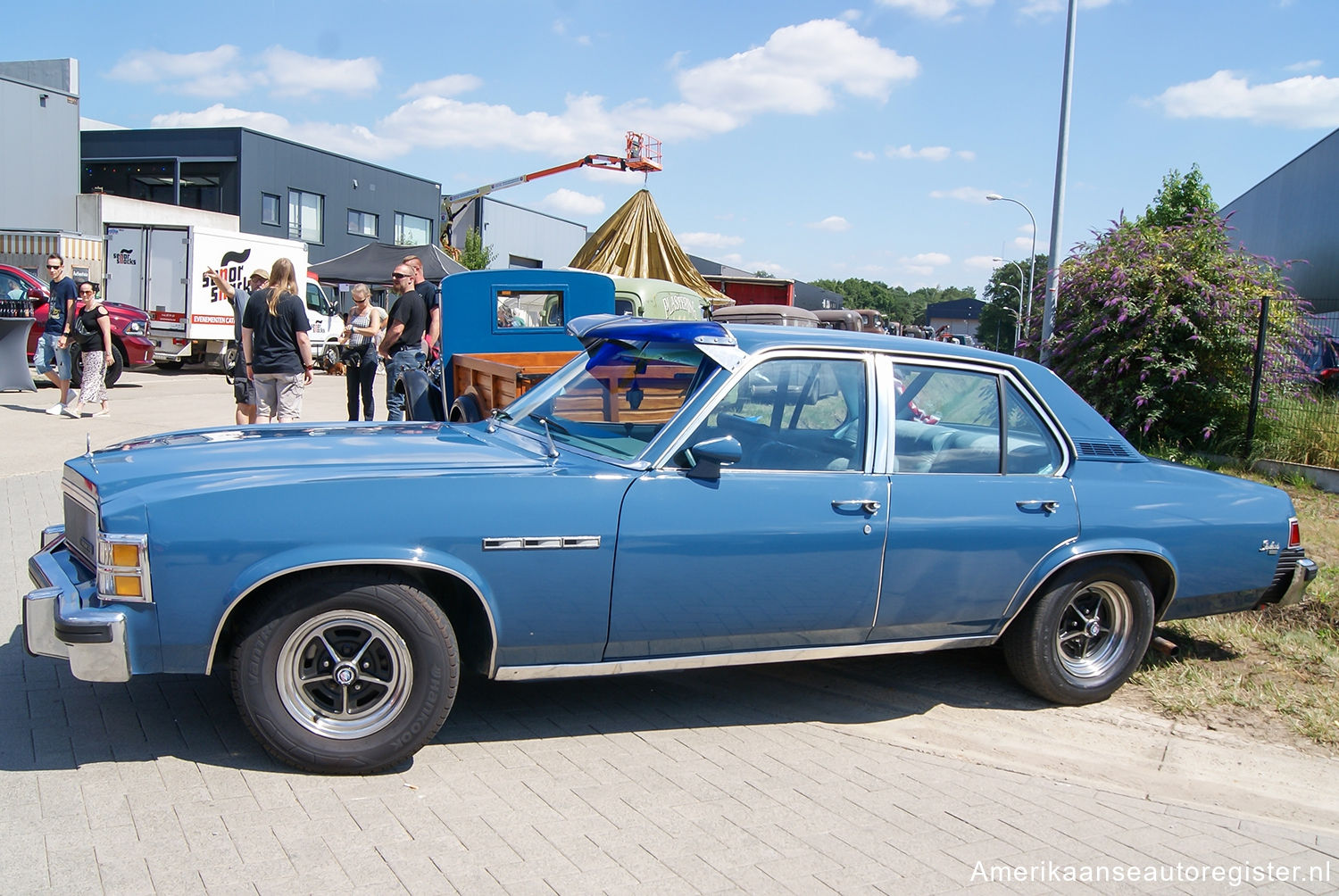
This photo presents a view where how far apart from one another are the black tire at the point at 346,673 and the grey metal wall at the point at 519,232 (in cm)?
4380

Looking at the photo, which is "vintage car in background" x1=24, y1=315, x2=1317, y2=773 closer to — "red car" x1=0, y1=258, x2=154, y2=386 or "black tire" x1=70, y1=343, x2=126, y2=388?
"black tire" x1=70, y1=343, x2=126, y2=388

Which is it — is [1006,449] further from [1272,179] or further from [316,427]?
[1272,179]

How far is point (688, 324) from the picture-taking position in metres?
4.21

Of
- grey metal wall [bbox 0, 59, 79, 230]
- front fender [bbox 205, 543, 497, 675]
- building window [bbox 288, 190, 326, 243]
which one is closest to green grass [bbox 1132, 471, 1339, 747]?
front fender [bbox 205, 543, 497, 675]

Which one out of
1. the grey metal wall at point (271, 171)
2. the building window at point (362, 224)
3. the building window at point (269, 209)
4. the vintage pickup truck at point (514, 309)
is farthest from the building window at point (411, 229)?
the vintage pickup truck at point (514, 309)

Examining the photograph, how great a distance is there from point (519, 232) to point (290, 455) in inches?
1920

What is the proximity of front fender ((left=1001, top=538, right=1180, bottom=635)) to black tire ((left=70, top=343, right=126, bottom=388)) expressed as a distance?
38.2 ft

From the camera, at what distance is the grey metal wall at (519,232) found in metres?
46.3

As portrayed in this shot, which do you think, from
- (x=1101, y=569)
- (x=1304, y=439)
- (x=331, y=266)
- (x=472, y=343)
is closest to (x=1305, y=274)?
(x=1304, y=439)

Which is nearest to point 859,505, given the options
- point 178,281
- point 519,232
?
Result: point 178,281

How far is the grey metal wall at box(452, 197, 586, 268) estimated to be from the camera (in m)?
46.3

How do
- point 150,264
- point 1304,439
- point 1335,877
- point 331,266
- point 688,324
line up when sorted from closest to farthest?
point 1335,877 < point 688,324 < point 1304,439 < point 150,264 < point 331,266

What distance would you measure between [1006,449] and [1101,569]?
67 cm

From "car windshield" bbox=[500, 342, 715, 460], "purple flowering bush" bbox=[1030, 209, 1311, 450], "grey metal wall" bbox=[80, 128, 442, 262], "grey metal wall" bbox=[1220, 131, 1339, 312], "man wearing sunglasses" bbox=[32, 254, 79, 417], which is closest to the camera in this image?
"car windshield" bbox=[500, 342, 715, 460]
